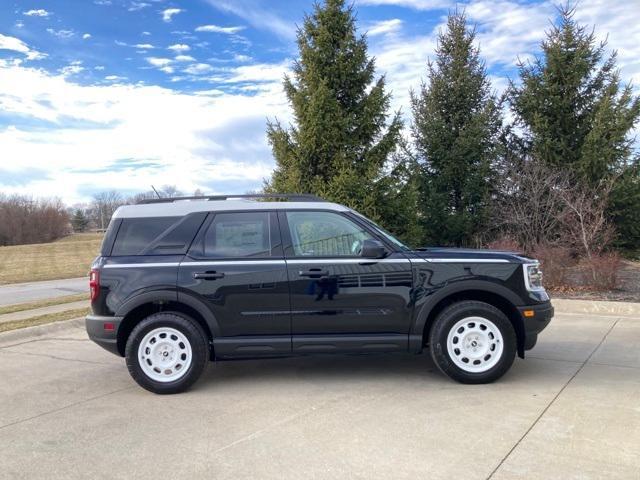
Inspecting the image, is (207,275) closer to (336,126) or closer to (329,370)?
(329,370)

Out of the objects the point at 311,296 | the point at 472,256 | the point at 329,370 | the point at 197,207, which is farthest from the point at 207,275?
the point at 472,256

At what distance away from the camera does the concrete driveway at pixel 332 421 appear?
351 centimetres

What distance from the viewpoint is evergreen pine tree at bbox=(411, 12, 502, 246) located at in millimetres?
16547

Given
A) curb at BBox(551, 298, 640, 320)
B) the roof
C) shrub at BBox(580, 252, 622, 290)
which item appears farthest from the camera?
shrub at BBox(580, 252, 622, 290)

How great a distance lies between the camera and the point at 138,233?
5.37 m

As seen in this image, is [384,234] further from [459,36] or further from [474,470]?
[459,36]

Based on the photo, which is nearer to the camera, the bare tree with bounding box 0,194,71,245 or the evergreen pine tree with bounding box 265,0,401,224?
the evergreen pine tree with bounding box 265,0,401,224

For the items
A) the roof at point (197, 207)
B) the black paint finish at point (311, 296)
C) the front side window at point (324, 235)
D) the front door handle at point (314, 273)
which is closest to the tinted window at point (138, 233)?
the roof at point (197, 207)

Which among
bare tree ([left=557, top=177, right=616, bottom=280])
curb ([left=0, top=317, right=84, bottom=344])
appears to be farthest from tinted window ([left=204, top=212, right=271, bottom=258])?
bare tree ([left=557, top=177, right=616, bottom=280])

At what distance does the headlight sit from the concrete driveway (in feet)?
3.04

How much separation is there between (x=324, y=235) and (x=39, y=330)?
5472mm

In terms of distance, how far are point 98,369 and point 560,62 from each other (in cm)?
1569

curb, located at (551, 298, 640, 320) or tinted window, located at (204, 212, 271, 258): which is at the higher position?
tinted window, located at (204, 212, 271, 258)

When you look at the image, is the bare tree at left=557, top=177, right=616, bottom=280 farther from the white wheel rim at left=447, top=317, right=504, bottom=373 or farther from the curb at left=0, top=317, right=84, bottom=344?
the curb at left=0, top=317, right=84, bottom=344
